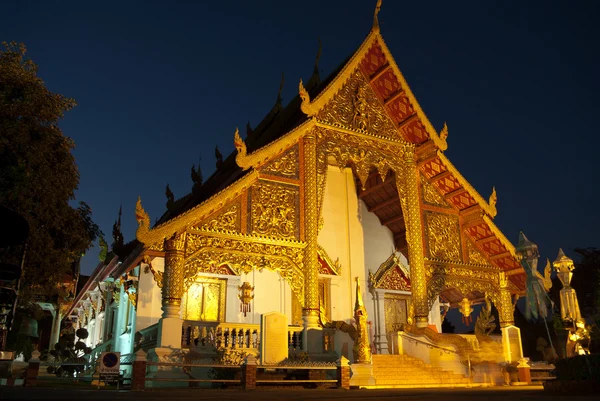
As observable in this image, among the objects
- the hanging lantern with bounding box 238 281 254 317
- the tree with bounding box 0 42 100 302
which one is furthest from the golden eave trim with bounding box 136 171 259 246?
the hanging lantern with bounding box 238 281 254 317

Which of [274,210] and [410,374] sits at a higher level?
[274,210]

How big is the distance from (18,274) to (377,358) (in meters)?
7.32

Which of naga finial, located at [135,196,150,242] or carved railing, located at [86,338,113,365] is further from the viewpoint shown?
carved railing, located at [86,338,113,365]

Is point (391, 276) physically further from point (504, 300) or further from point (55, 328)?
point (55, 328)

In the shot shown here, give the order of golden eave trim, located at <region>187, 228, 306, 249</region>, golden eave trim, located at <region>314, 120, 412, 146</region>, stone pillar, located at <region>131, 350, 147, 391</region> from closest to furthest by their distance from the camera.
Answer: stone pillar, located at <region>131, 350, 147, 391</region>
golden eave trim, located at <region>187, 228, 306, 249</region>
golden eave trim, located at <region>314, 120, 412, 146</region>

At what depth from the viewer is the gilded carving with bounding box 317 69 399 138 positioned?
13312mm

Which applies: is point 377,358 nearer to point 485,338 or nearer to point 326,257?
point 485,338

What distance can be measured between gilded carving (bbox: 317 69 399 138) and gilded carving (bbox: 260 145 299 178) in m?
1.18

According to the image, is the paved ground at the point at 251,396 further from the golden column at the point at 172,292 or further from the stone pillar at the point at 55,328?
the stone pillar at the point at 55,328

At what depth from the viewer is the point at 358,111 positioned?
1366 centimetres

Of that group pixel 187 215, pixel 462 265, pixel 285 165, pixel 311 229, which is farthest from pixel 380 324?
pixel 187 215

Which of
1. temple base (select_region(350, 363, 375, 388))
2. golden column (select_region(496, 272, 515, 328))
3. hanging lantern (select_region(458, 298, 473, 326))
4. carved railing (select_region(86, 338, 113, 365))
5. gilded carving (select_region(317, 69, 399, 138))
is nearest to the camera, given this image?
temple base (select_region(350, 363, 375, 388))

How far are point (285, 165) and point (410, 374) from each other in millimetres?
5196

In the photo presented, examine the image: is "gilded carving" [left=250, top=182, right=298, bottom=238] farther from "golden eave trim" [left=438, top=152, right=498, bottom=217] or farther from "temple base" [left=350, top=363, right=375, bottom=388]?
"golden eave trim" [left=438, top=152, right=498, bottom=217]
